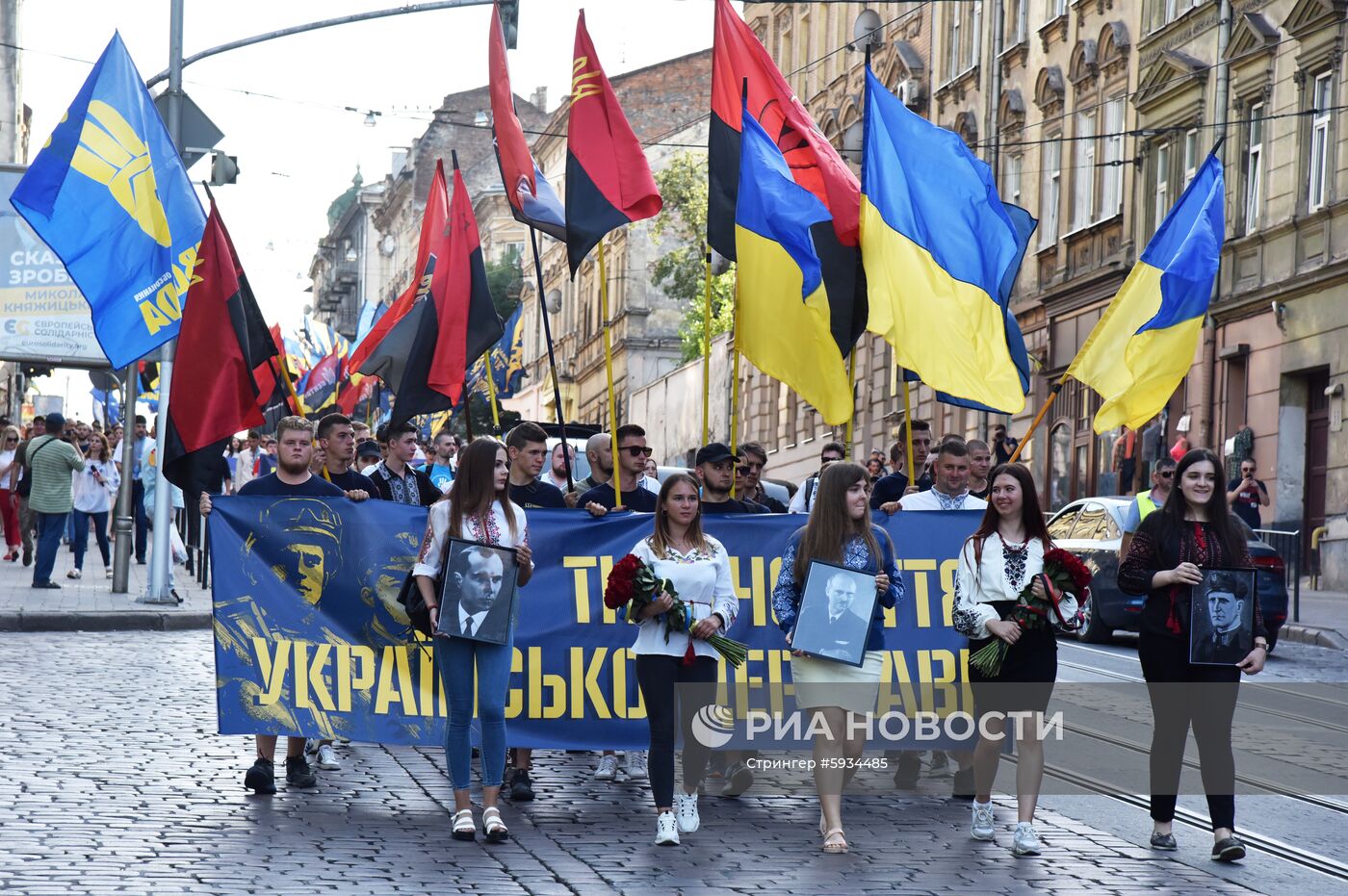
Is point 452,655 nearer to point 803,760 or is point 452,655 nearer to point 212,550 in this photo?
point 212,550

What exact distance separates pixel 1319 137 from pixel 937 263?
17843 mm

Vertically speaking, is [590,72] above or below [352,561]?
above

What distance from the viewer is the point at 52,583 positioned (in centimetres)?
2095

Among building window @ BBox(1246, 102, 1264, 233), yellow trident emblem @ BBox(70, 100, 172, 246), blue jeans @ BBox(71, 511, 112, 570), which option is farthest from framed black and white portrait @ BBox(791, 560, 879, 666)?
building window @ BBox(1246, 102, 1264, 233)

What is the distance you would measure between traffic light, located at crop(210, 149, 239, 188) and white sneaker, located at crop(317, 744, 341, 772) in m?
11.4

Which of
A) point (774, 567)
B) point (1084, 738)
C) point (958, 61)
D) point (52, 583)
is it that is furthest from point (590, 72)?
point (958, 61)

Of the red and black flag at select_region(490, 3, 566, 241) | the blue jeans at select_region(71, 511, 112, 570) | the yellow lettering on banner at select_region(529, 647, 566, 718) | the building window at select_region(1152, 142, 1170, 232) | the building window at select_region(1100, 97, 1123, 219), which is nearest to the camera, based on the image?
the yellow lettering on banner at select_region(529, 647, 566, 718)

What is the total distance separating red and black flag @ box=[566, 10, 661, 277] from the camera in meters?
10.4

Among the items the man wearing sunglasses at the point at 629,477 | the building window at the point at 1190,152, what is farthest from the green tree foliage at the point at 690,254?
the man wearing sunglasses at the point at 629,477

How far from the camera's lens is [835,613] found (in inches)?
326

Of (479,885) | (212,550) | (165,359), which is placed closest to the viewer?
(479,885)

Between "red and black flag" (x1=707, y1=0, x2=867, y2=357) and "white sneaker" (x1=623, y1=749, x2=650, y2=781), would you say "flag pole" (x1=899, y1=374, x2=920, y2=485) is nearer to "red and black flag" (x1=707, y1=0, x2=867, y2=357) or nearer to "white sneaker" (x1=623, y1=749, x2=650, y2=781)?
"red and black flag" (x1=707, y1=0, x2=867, y2=357)

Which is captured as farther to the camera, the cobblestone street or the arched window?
the arched window

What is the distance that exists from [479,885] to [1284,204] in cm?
2233
